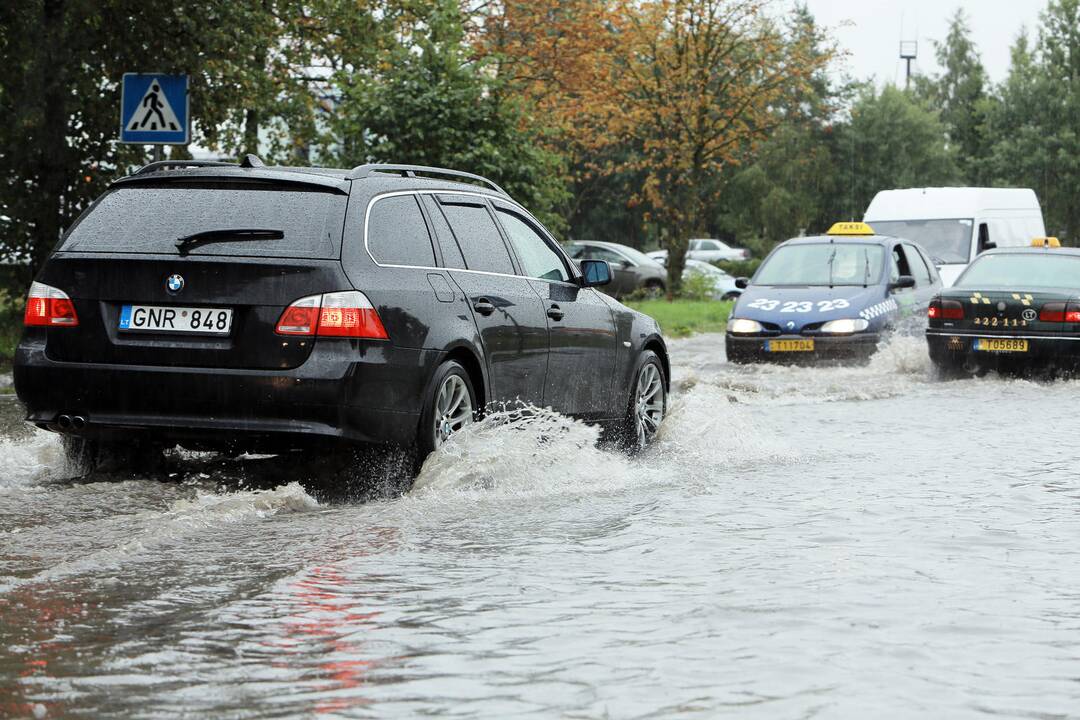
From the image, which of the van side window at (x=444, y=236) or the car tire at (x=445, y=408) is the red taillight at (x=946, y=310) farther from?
the car tire at (x=445, y=408)

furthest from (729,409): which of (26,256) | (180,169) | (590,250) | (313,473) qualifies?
(590,250)

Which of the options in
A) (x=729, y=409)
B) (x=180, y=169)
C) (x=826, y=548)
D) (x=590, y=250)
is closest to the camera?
(x=826, y=548)

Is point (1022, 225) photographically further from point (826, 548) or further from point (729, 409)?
point (826, 548)

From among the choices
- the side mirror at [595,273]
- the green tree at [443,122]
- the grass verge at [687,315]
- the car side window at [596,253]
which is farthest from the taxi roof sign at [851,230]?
the car side window at [596,253]

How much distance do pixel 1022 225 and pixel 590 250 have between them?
40.3 ft

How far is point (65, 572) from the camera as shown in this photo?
21.5 ft

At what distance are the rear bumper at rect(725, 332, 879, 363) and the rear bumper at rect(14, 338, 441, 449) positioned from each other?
11.6 m

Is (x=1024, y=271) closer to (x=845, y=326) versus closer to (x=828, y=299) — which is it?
(x=845, y=326)

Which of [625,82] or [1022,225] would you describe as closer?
[1022,225]

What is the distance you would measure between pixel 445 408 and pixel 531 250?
1829 millimetres

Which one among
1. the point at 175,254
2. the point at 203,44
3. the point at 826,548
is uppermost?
the point at 203,44

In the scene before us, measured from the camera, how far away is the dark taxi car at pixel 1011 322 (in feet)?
59.2

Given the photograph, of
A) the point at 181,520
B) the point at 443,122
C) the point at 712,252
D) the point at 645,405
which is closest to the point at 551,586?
the point at 181,520

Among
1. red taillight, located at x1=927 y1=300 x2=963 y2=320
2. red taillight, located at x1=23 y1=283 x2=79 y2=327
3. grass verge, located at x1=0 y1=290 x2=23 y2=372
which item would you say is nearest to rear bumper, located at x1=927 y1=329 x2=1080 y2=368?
red taillight, located at x1=927 y1=300 x2=963 y2=320
